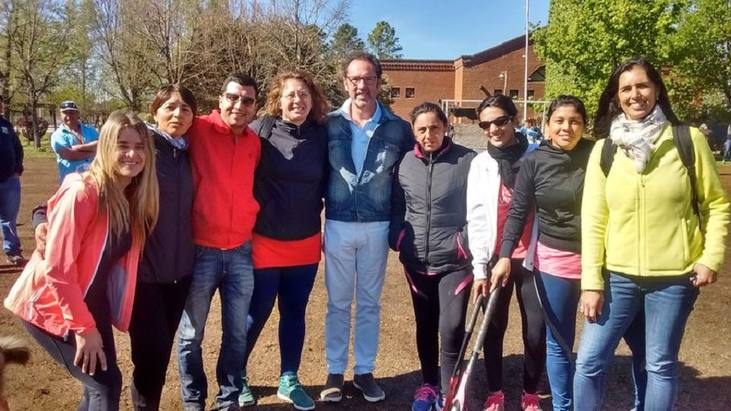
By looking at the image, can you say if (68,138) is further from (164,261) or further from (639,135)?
(639,135)

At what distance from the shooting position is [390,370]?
4.73 meters

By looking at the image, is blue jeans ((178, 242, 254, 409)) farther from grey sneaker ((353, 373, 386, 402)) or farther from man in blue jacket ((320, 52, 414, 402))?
grey sneaker ((353, 373, 386, 402))

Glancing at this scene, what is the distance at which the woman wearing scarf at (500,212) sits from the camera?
145 inches

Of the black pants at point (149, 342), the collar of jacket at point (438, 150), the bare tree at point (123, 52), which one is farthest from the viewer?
the bare tree at point (123, 52)

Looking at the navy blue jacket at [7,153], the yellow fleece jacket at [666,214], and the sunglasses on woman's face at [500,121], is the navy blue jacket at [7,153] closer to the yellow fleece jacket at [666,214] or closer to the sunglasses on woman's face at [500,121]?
the sunglasses on woman's face at [500,121]

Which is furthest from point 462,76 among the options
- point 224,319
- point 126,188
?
point 126,188

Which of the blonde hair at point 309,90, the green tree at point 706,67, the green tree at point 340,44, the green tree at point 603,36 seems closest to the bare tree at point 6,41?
the green tree at point 340,44

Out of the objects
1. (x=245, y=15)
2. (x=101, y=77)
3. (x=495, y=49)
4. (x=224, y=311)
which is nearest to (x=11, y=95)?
(x=101, y=77)

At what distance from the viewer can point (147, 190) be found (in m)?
3.13

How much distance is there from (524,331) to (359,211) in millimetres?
1340

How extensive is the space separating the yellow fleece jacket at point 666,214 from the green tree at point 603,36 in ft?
80.0

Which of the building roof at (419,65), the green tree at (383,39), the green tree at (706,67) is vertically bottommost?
the green tree at (706,67)

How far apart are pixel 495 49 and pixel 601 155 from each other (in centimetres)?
5026

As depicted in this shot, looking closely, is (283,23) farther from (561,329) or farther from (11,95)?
(561,329)
